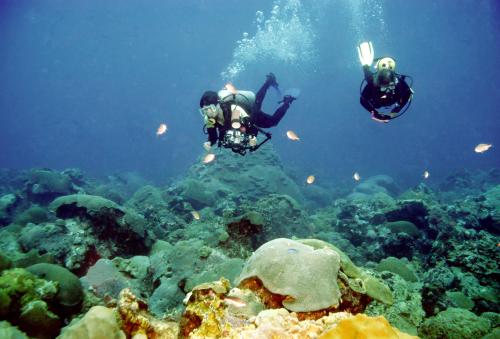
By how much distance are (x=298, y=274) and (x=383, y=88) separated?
4830 mm

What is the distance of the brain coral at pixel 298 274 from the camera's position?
356 cm

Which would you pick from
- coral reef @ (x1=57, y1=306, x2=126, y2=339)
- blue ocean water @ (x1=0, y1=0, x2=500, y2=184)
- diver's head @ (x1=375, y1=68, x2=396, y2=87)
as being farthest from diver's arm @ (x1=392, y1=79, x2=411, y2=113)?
blue ocean water @ (x1=0, y1=0, x2=500, y2=184)

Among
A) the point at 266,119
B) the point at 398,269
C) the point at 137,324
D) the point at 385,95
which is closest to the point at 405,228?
the point at 398,269

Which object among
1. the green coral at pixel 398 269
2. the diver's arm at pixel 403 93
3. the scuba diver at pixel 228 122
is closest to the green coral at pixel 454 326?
the green coral at pixel 398 269

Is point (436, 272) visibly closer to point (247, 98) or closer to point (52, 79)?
point (247, 98)

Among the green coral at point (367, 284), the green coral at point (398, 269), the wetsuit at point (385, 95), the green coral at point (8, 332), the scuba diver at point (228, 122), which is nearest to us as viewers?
the green coral at point (8, 332)

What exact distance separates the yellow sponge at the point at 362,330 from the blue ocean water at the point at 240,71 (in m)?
36.1

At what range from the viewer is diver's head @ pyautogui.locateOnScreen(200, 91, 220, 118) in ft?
22.7

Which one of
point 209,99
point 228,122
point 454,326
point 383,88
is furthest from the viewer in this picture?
point 209,99

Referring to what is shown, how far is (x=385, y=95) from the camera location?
6.75 meters

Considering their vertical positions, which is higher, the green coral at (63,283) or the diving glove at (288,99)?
the diving glove at (288,99)

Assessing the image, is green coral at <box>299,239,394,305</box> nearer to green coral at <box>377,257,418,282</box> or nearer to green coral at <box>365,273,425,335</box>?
green coral at <box>365,273,425,335</box>

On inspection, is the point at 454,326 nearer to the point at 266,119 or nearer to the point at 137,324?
the point at 137,324

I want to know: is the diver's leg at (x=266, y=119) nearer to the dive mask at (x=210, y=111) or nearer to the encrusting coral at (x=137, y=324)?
the dive mask at (x=210, y=111)
